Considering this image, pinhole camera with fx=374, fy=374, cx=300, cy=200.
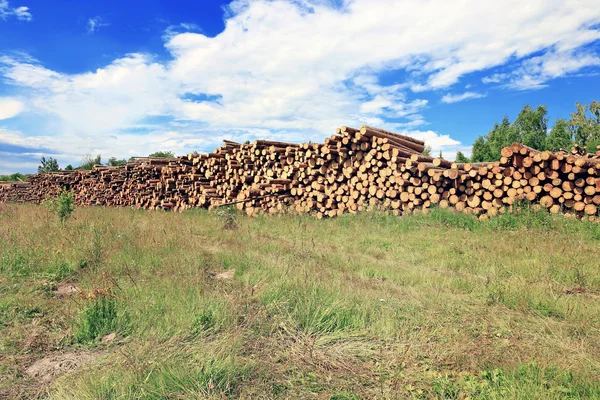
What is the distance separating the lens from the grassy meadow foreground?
260cm

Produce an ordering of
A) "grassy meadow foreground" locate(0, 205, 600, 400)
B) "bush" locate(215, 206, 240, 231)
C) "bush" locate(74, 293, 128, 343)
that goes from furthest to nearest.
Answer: "bush" locate(215, 206, 240, 231)
"bush" locate(74, 293, 128, 343)
"grassy meadow foreground" locate(0, 205, 600, 400)

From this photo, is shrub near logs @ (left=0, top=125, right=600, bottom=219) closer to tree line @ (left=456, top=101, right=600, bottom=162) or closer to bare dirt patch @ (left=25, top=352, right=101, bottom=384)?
bare dirt patch @ (left=25, top=352, right=101, bottom=384)

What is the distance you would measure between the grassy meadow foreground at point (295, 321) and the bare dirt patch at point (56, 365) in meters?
0.02

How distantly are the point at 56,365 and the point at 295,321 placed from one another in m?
2.01

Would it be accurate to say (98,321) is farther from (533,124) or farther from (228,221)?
(533,124)

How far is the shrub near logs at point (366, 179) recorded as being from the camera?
8.01 meters

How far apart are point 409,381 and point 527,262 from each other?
12.6 feet

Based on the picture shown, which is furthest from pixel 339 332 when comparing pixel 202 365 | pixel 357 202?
pixel 357 202

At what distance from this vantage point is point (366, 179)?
9.84 meters

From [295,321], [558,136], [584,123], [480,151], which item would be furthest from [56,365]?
[584,123]

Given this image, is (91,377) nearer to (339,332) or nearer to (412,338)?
(339,332)

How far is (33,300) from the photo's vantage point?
13.8ft

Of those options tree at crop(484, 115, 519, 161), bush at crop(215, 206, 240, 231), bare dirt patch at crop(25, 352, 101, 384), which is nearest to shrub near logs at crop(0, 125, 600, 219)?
bush at crop(215, 206, 240, 231)

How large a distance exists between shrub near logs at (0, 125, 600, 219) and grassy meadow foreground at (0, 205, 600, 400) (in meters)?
1.84
